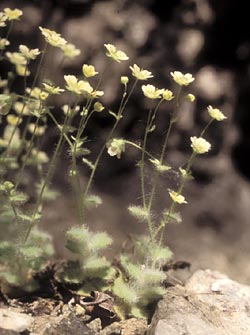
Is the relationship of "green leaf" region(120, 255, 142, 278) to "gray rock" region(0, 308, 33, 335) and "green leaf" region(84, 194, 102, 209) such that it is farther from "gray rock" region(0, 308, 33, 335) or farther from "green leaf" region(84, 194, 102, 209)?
"gray rock" region(0, 308, 33, 335)

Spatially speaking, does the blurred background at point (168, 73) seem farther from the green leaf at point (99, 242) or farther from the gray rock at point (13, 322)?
the gray rock at point (13, 322)

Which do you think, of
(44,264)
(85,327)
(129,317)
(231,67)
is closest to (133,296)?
(129,317)

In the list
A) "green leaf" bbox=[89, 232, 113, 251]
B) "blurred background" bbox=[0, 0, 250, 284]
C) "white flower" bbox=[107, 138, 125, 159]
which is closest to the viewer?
"white flower" bbox=[107, 138, 125, 159]

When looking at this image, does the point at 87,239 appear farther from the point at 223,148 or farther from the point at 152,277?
the point at 223,148

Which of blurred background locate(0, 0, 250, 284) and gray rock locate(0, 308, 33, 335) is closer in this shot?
gray rock locate(0, 308, 33, 335)

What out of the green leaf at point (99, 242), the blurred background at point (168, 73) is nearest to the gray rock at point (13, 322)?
the green leaf at point (99, 242)

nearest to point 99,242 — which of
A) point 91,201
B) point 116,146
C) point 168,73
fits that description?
point 91,201

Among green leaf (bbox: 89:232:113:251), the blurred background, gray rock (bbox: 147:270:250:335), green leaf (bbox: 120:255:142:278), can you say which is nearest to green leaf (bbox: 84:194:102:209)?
green leaf (bbox: 89:232:113:251)
